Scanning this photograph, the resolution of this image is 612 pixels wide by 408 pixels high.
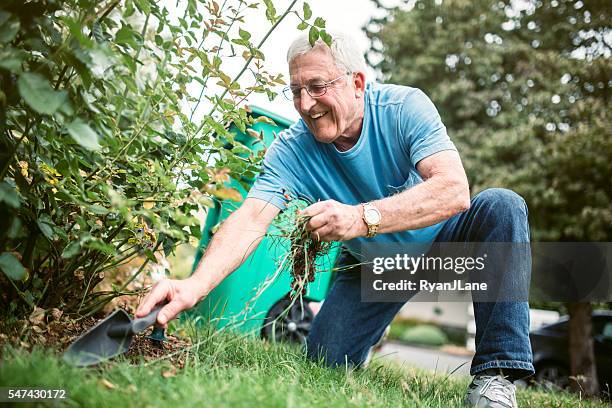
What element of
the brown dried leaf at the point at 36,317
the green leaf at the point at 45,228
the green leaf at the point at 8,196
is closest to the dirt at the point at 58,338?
the brown dried leaf at the point at 36,317

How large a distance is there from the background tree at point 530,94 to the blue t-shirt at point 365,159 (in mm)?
3641

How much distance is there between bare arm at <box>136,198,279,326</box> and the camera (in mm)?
1663

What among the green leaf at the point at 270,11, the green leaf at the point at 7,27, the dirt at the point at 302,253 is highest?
the green leaf at the point at 270,11

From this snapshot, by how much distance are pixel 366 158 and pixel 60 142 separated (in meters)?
1.23

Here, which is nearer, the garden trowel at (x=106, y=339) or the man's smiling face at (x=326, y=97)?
the garden trowel at (x=106, y=339)

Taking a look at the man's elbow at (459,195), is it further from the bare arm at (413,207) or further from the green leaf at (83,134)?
the green leaf at (83,134)

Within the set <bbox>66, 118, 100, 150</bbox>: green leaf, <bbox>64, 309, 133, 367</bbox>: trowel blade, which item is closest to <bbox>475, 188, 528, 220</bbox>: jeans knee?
<bbox>64, 309, 133, 367</bbox>: trowel blade

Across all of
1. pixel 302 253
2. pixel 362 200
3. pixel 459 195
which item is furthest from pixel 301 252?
pixel 362 200

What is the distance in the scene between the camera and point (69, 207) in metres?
1.92

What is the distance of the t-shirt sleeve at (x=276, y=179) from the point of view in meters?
2.24

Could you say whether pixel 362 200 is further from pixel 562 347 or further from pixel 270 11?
pixel 562 347

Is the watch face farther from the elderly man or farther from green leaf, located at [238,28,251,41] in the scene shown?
green leaf, located at [238,28,251,41]

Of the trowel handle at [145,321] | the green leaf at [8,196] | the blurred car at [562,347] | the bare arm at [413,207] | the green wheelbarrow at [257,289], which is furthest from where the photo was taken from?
the blurred car at [562,347]

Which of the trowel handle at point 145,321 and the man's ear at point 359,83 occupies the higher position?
the man's ear at point 359,83
